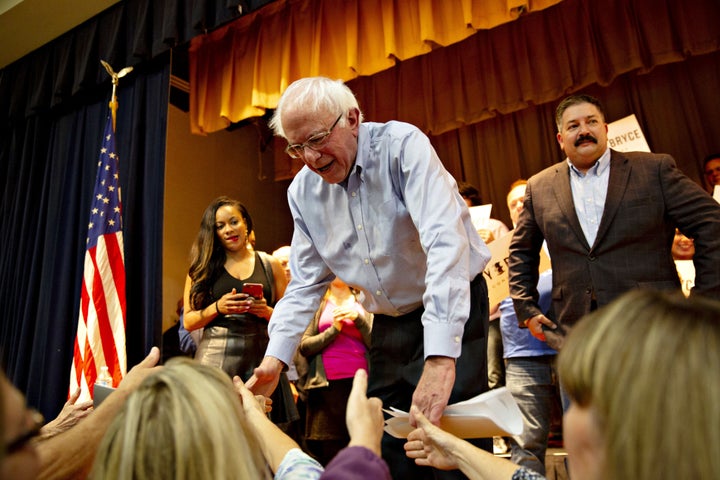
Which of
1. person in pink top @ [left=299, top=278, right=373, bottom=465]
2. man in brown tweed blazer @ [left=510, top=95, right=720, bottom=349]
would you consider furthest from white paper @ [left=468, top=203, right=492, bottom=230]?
man in brown tweed blazer @ [left=510, top=95, right=720, bottom=349]

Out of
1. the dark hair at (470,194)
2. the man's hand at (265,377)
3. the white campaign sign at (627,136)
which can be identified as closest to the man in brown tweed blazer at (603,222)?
the man's hand at (265,377)

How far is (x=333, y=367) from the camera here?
10.2 ft

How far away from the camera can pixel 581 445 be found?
599 mm

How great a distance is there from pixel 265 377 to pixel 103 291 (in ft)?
7.39

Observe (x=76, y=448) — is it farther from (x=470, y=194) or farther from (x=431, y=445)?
(x=470, y=194)

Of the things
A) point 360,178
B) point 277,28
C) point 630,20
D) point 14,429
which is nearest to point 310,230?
point 360,178

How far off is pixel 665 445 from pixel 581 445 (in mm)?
103

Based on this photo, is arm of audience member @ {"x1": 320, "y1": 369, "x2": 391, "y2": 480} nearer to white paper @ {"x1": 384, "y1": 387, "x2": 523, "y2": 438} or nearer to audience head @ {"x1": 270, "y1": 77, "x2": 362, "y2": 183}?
white paper @ {"x1": 384, "y1": 387, "x2": 523, "y2": 438}

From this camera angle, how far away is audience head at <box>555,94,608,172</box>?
86.5 inches

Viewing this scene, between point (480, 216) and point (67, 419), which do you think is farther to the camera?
point (480, 216)

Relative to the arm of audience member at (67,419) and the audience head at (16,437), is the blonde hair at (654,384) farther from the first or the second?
the arm of audience member at (67,419)

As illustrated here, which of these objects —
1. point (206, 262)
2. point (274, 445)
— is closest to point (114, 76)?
point (206, 262)

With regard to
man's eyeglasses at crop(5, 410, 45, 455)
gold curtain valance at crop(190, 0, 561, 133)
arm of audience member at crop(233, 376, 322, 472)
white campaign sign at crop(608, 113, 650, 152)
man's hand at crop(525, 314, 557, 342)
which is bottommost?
arm of audience member at crop(233, 376, 322, 472)

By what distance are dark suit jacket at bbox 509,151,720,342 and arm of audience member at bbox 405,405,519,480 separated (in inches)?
44.1
